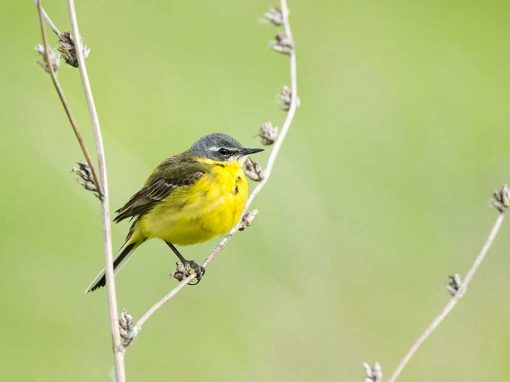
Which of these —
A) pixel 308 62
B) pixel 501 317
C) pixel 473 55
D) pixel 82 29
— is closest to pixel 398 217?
pixel 501 317

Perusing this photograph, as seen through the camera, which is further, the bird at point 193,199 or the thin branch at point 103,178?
the bird at point 193,199

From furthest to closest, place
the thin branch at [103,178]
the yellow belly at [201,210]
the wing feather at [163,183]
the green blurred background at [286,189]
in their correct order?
the green blurred background at [286,189]
the wing feather at [163,183]
the yellow belly at [201,210]
the thin branch at [103,178]

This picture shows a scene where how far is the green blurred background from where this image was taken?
7.22 metres

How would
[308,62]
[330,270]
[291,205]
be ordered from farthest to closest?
[308,62], [291,205], [330,270]

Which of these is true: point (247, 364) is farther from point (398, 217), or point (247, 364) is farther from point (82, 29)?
point (82, 29)

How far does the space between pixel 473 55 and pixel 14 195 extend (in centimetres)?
501

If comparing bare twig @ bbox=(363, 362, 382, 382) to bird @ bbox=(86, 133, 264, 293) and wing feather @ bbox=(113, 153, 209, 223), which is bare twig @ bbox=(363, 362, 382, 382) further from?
wing feather @ bbox=(113, 153, 209, 223)

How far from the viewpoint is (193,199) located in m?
6.04

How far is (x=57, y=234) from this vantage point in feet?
28.2

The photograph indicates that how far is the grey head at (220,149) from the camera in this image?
246 inches

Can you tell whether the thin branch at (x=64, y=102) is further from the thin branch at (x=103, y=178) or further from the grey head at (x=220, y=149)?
the grey head at (x=220, y=149)

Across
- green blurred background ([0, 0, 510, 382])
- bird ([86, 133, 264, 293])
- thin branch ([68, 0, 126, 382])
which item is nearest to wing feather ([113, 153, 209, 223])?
bird ([86, 133, 264, 293])

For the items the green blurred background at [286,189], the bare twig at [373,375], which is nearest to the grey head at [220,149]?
the green blurred background at [286,189]

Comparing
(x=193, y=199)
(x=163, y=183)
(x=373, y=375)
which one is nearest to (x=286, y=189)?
(x=163, y=183)
